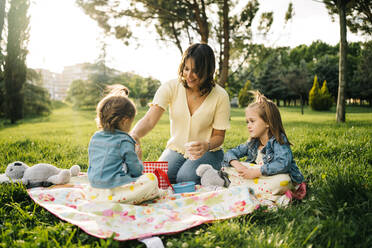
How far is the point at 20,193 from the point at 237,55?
12.8 meters

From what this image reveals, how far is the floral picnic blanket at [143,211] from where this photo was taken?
1820mm

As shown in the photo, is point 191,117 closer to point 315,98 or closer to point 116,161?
point 116,161

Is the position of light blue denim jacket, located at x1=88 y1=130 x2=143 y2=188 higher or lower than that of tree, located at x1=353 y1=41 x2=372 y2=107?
lower

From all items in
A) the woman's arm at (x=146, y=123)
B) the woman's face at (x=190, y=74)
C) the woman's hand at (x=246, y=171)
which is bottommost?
the woman's hand at (x=246, y=171)

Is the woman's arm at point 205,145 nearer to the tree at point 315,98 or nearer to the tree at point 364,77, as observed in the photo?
the tree at point 364,77

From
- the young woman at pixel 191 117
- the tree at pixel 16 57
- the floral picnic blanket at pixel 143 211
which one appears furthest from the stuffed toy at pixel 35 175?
the tree at pixel 16 57

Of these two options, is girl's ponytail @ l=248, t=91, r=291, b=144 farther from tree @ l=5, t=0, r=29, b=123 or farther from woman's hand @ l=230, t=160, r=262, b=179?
tree @ l=5, t=0, r=29, b=123

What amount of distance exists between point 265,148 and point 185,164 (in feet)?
3.03

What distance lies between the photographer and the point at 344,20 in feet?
29.8

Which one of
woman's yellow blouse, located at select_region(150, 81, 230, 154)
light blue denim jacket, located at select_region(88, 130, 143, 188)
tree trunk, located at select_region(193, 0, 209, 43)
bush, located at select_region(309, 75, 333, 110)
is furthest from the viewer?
bush, located at select_region(309, 75, 333, 110)

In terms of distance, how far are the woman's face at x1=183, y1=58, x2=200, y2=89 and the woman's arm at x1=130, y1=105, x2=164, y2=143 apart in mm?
480

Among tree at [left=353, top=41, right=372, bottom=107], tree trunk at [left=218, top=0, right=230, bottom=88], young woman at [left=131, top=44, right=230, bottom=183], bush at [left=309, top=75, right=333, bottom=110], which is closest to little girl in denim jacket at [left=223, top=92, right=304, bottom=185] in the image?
young woman at [left=131, top=44, right=230, bottom=183]

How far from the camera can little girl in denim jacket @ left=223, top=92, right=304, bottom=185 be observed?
2572mm

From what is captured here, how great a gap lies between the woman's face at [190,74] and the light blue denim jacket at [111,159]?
1.08 metres
